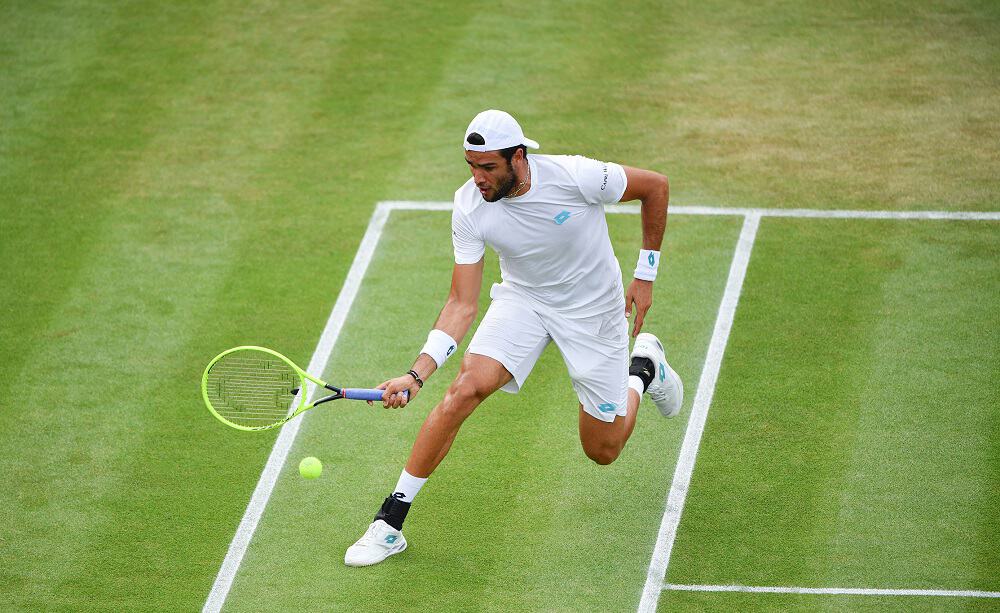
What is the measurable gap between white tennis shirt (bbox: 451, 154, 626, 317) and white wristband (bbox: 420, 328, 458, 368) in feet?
1.50

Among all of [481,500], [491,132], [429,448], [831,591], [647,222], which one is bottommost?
[481,500]

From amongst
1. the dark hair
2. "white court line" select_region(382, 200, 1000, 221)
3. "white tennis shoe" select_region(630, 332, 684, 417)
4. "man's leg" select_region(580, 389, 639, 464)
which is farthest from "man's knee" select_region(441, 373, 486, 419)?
"white court line" select_region(382, 200, 1000, 221)

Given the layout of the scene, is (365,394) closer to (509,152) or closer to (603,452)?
(509,152)

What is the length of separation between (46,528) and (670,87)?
7.64 metres

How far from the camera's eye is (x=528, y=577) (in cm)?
748

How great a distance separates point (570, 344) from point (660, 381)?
984 mm

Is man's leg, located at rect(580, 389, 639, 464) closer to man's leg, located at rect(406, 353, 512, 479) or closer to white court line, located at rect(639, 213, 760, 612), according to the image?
white court line, located at rect(639, 213, 760, 612)

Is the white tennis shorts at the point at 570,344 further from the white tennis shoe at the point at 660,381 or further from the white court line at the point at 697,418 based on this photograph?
the white court line at the point at 697,418

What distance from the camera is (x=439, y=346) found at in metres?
7.21

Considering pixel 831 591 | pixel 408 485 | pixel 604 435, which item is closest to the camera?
pixel 831 591

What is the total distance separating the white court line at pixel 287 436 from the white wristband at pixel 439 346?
1671mm

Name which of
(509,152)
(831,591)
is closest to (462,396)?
(509,152)

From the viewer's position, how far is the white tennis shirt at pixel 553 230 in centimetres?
741

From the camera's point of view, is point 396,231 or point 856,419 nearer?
point 856,419
